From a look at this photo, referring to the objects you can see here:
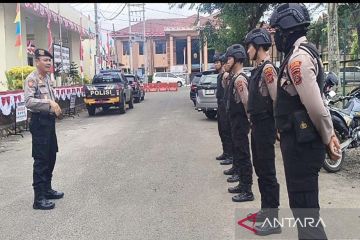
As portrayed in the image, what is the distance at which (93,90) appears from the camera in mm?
18156

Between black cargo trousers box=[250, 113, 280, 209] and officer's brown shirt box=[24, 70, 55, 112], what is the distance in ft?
8.68

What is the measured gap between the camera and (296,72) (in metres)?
2.92

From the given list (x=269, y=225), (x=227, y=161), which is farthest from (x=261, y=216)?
(x=227, y=161)

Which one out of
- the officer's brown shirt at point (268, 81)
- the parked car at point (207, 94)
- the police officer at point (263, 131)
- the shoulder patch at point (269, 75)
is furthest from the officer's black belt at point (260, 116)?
the parked car at point (207, 94)

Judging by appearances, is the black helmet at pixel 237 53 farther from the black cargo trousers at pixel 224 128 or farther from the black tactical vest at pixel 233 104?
the black cargo trousers at pixel 224 128

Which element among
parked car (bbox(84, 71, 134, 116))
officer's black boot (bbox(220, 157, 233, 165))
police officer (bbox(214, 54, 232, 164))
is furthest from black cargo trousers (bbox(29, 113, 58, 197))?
parked car (bbox(84, 71, 134, 116))

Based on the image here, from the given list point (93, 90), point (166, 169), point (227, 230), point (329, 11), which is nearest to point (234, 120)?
point (227, 230)

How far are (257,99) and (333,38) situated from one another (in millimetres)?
6001

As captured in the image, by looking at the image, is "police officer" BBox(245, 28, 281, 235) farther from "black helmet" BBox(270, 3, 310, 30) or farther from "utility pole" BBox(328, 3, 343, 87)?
"utility pole" BBox(328, 3, 343, 87)

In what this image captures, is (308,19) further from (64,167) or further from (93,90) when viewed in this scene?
(93,90)

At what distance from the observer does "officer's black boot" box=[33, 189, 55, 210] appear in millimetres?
5413

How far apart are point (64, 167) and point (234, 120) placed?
3773 mm

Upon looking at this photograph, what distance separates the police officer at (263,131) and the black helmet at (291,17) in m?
1.08

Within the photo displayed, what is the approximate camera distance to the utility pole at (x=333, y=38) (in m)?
9.52
